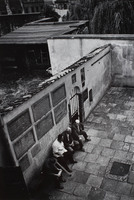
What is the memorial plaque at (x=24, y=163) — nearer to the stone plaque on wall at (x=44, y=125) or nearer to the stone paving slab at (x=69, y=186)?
the stone plaque on wall at (x=44, y=125)

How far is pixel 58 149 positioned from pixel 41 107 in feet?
5.35

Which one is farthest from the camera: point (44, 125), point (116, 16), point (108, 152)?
point (116, 16)

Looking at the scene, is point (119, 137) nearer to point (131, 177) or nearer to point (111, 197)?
point (131, 177)

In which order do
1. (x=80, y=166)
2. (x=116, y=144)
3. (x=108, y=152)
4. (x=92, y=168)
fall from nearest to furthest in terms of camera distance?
(x=92, y=168) → (x=80, y=166) → (x=108, y=152) → (x=116, y=144)

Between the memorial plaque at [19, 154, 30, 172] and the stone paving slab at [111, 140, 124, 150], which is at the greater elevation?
the memorial plaque at [19, 154, 30, 172]

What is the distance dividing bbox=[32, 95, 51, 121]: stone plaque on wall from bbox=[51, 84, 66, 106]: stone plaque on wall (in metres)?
0.36

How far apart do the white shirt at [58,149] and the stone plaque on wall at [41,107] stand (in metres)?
1.17

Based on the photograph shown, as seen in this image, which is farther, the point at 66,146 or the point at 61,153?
the point at 66,146

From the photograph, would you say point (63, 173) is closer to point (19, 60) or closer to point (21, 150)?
point (21, 150)

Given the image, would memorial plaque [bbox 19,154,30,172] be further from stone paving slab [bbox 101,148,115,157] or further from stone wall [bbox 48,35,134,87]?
stone wall [bbox 48,35,134,87]

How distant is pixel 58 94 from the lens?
8.17 metres

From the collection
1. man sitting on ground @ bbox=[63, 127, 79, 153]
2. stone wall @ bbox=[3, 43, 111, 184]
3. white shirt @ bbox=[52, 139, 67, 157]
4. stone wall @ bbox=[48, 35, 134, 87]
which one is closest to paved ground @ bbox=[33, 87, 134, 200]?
man sitting on ground @ bbox=[63, 127, 79, 153]

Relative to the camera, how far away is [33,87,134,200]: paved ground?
6719mm

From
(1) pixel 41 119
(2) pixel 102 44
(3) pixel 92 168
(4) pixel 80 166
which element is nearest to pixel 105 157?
(3) pixel 92 168
